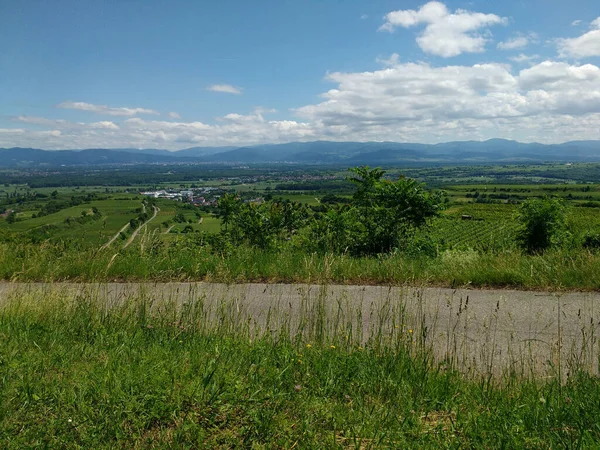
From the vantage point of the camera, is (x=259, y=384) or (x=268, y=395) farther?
(x=259, y=384)

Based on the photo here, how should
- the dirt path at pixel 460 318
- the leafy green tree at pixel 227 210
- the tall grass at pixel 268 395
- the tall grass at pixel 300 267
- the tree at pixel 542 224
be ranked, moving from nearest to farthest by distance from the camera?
the tall grass at pixel 268 395 < the dirt path at pixel 460 318 < the tall grass at pixel 300 267 < the leafy green tree at pixel 227 210 < the tree at pixel 542 224

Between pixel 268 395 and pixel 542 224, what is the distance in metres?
13.3

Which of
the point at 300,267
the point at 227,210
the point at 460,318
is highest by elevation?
the point at 227,210

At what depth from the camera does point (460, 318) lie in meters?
5.19

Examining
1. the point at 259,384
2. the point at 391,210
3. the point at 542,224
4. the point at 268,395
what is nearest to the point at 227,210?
the point at 391,210

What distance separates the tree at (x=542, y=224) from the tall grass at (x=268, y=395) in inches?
432

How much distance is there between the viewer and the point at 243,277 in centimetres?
719

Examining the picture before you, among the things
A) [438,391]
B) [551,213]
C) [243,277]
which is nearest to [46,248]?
[243,277]

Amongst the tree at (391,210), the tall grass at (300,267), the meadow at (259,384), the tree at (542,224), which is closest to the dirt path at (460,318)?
the meadow at (259,384)

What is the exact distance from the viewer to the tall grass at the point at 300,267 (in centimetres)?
641

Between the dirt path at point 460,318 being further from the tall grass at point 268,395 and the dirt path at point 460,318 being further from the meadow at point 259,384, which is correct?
the tall grass at point 268,395

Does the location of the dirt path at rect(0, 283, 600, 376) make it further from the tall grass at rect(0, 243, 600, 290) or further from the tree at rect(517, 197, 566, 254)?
the tree at rect(517, 197, 566, 254)

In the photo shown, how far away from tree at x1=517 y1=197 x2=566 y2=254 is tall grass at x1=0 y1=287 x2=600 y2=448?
1098 cm

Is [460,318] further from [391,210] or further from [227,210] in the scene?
[227,210]
